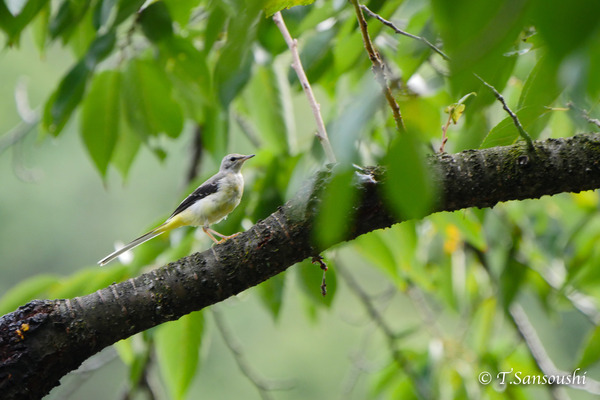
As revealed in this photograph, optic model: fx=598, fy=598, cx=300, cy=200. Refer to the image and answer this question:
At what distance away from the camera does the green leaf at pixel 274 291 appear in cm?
280

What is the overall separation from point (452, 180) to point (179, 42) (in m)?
1.47

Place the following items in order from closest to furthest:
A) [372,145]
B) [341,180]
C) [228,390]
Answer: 1. [341,180]
2. [372,145]
3. [228,390]

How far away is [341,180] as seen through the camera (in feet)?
2.29

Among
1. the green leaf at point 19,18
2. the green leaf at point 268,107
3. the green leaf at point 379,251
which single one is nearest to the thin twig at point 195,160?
the green leaf at point 268,107

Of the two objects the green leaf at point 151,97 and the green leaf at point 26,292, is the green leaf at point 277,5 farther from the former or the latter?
the green leaf at point 26,292

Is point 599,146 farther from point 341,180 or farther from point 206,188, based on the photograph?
point 206,188

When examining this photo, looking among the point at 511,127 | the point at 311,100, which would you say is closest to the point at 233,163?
the point at 311,100

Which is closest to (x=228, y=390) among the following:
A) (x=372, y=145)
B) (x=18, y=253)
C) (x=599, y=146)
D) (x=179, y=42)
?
(x=18, y=253)

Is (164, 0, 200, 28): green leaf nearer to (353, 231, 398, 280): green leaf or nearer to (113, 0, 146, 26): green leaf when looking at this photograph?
(113, 0, 146, 26): green leaf

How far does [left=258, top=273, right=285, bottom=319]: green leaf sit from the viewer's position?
2.80 metres

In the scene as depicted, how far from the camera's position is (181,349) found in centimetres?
259

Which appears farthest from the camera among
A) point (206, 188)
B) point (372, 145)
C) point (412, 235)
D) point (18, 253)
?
point (18, 253)

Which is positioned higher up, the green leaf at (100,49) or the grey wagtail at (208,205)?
the green leaf at (100,49)

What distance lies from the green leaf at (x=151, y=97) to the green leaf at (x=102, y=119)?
74 mm
